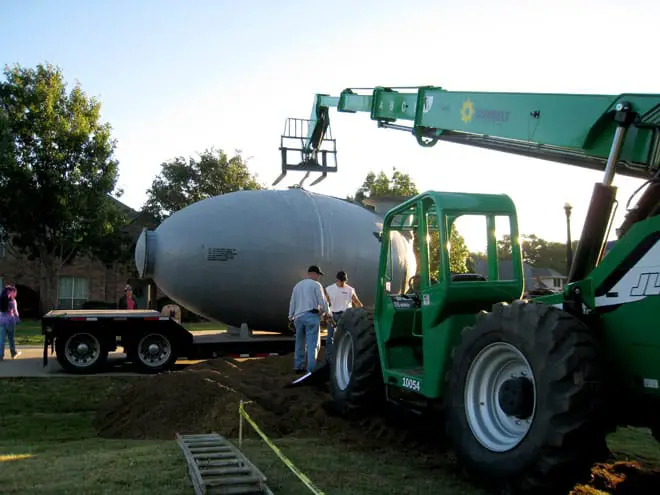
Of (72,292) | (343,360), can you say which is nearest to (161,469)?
(343,360)

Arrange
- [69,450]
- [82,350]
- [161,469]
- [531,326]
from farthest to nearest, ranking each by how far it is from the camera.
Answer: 1. [82,350]
2. [69,450]
3. [161,469]
4. [531,326]

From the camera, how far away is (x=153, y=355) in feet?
41.2

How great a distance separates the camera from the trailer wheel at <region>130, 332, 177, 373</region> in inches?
491

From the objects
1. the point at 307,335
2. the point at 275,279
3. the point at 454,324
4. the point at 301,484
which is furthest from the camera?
the point at 275,279

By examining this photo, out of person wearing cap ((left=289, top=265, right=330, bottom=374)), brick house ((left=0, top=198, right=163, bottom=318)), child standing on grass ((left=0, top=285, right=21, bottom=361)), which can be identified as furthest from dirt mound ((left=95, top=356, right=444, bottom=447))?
brick house ((left=0, top=198, right=163, bottom=318))

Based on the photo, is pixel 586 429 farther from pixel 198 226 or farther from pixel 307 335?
pixel 198 226

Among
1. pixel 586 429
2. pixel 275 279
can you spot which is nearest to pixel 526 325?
pixel 586 429

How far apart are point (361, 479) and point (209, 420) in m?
3.09

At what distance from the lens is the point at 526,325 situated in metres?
4.16

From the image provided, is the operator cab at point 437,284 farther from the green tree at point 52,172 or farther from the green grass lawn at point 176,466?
the green tree at point 52,172

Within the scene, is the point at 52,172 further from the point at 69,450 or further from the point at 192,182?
the point at 69,450

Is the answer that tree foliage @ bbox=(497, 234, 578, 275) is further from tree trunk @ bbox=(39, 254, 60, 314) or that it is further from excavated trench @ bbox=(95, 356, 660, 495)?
excavated trench @ bbox=(95, 356, 660, 495)

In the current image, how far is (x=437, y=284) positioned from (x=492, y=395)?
122 cm

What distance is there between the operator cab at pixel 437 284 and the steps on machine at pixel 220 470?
1.66 metres
